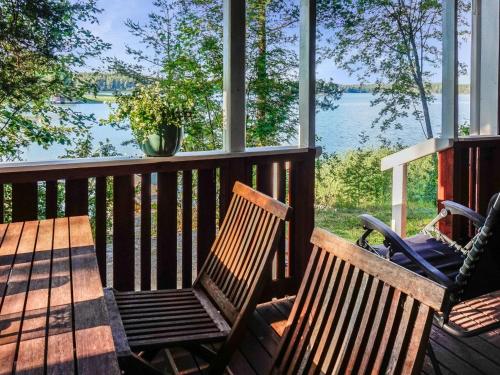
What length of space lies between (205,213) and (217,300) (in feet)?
3.44

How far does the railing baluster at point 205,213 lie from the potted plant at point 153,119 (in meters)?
0.31

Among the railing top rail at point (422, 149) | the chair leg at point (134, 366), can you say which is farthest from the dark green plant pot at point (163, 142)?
the railing top rail at point (422, 149)

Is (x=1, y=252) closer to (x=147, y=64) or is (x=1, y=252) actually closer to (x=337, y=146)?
(x=147, y=64)

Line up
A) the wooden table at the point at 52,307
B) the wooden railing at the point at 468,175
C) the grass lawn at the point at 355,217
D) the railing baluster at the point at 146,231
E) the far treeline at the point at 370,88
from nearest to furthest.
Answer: the wooden table at the point at 52,307, the railing baluster at the point at 146,231, the wooden railing at the point at 468,175, the far treeline at the point at 370,88, the grass lawn at the point at 355,217

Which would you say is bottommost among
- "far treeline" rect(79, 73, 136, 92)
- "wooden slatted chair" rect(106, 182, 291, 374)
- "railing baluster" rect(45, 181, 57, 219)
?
"wooden slatted chair" rect(106, 182, 291, 374)

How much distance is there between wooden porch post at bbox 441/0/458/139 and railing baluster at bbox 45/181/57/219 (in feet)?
9.79

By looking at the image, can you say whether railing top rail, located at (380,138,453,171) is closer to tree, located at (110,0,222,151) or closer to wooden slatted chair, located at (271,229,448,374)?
tree, located at (110,0,222,151)

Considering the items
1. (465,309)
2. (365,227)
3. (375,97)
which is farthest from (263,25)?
(465,309)

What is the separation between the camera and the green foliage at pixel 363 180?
4.51 m

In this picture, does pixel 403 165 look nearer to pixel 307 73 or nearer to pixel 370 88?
pixel 370 88

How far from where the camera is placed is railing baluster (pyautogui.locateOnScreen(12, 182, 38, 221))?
103 inches

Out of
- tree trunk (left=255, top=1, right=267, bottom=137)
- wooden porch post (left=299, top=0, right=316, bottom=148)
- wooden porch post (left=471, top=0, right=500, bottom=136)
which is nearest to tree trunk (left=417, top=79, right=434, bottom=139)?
wooden porch post (left=471, top=0, right=500, bottom=136)

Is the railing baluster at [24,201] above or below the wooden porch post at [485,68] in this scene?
below

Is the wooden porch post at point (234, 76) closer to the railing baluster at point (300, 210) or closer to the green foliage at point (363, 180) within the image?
the railing baluster at point (300, 210)
